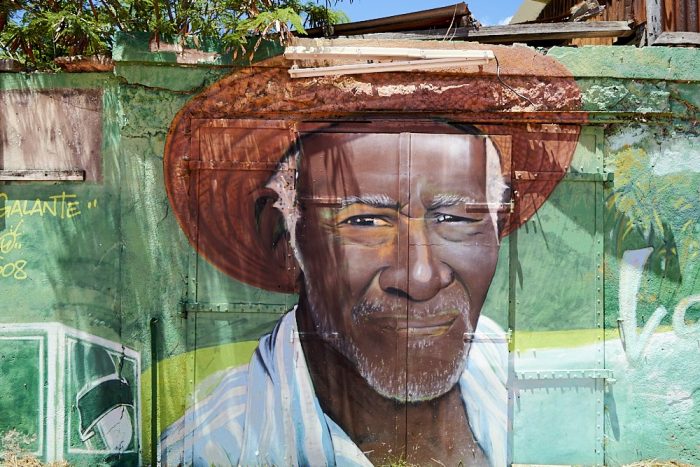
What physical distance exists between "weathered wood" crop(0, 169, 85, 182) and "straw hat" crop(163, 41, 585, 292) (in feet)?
2.08

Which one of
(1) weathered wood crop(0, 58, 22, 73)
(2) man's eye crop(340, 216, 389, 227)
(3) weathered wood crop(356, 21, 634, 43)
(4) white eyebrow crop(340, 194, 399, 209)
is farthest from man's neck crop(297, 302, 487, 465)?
(1) weathered wood crop(0, 58, 22, 73)

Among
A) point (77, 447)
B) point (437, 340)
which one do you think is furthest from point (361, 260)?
point (77, 447)

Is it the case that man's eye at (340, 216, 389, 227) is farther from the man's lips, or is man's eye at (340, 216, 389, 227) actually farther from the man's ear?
the man's lips

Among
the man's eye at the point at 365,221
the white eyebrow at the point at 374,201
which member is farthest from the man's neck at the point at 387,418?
the white eyebrow at the point at 374,201

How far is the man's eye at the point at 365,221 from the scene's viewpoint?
4309 mm

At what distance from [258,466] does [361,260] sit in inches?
63.4

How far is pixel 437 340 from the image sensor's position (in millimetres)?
4316

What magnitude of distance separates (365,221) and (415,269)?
0.49m

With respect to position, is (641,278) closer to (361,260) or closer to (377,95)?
(361,260)

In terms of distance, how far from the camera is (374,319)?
4.32 m

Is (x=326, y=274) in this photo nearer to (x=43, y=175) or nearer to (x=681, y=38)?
(x=43, y=175)

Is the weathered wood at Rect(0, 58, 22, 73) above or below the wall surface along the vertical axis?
above

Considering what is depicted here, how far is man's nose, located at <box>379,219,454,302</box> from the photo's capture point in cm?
430

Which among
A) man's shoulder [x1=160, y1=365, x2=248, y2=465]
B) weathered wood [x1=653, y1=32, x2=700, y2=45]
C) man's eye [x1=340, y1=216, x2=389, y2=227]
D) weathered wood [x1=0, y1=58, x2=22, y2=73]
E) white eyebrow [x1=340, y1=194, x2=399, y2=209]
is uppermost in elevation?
weathered wood [x1=653, y1=32, x2=700, y2=45]
